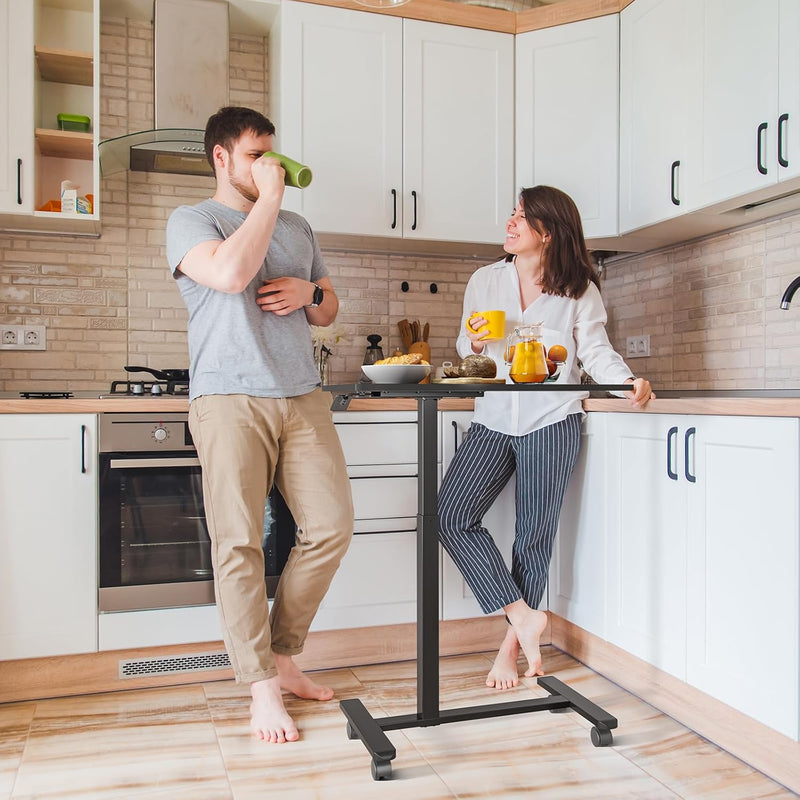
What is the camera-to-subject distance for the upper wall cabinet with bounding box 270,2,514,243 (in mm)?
2938

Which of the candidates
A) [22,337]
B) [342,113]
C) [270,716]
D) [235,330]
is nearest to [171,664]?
[270,716]

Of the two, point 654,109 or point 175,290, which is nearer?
point 654,109

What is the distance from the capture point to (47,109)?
2926mm

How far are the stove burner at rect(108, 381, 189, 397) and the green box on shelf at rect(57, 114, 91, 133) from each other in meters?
0.91

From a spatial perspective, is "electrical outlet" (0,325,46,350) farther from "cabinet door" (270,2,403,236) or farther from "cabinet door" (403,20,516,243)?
"cabinet door" (403,20,516,243)

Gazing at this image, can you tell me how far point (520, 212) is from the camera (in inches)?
100

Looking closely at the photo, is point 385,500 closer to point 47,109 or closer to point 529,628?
point 529,628

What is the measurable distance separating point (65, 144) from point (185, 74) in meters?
0.49

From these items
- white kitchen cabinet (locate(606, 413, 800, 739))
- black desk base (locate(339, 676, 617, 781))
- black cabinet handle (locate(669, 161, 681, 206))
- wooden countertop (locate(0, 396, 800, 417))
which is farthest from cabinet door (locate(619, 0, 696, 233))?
black desk base (locate(339, 676, 617, 781))

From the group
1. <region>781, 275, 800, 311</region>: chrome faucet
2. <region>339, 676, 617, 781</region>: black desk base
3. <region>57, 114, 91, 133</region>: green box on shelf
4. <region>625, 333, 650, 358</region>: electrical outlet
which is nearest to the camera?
<region>339, 676, 617, 781</region>: black desk base

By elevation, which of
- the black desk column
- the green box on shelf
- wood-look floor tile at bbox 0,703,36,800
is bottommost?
wood-look floor tile at bbox 0,703,36,800

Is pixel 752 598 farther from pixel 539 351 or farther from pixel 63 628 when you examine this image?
pixel 63 628

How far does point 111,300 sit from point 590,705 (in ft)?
6.98

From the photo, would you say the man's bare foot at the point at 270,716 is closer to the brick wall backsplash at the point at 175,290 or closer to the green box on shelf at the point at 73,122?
the brick wall backsplash at the point at 175,290
